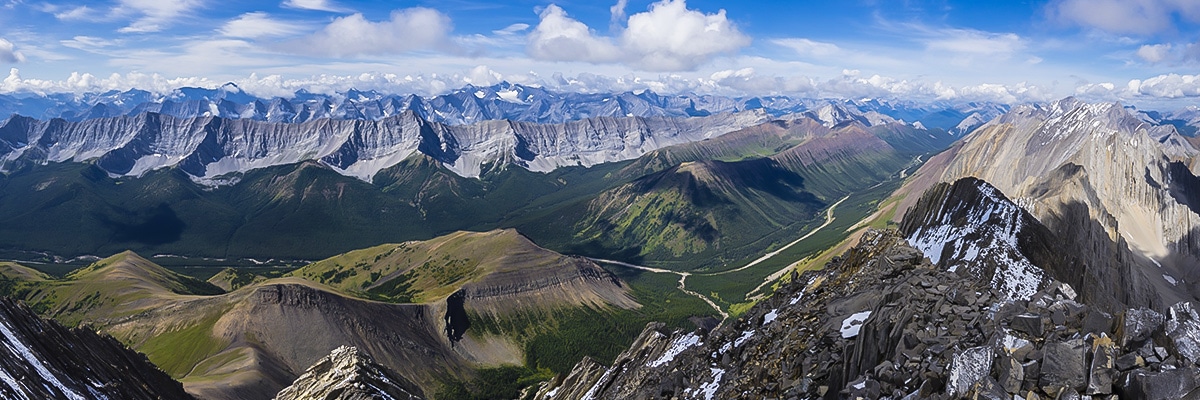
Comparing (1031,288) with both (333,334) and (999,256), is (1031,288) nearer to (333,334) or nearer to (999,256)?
(999,256)

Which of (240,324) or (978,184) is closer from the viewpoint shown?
(978,184)

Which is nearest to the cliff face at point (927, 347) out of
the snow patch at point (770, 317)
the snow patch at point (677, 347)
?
the snow patch at point (770, 317)

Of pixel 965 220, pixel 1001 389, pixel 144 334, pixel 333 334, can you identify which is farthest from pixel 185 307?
pixel 1001 389

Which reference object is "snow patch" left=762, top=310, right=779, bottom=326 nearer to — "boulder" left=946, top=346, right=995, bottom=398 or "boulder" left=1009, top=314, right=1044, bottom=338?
"boulder" left=1009, top=314, right=1044, bottom=338

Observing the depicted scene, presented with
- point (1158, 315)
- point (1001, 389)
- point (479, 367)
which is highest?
point (1158, 315)

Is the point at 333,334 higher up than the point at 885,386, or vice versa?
the point at 885,386

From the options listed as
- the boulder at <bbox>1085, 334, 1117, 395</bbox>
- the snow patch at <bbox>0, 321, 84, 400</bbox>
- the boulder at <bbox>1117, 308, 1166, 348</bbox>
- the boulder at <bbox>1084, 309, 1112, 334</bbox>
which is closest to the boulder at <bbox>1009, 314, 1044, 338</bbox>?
the boulder at <bbox>1084, 309, 1112, 334</bbox>
